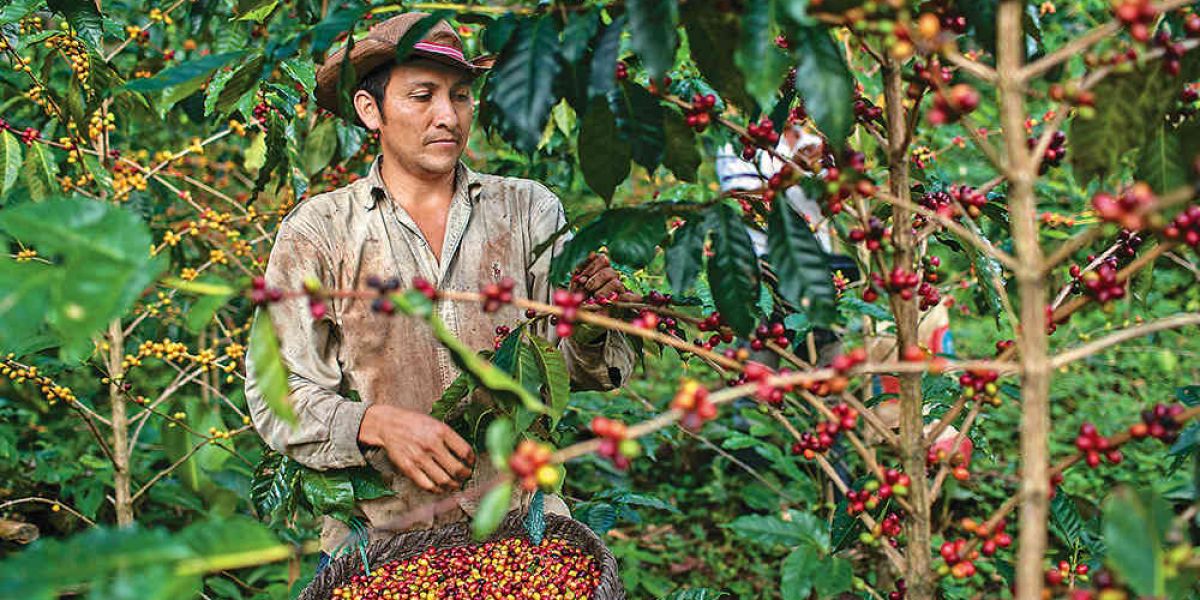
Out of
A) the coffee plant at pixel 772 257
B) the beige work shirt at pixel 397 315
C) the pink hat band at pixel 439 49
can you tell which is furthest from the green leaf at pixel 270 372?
the pink hat band at pixel 439 49

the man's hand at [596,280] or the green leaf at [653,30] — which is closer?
the green leaf at [653,30]

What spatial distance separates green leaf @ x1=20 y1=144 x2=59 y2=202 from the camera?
244 centimetres

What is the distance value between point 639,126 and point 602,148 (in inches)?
2.6

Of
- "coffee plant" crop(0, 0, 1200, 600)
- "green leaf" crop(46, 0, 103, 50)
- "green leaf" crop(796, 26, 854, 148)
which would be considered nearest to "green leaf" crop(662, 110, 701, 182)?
"coffee plant" crop(0, 0, 1200, 600)

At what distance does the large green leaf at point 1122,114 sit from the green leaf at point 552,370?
0.79 m

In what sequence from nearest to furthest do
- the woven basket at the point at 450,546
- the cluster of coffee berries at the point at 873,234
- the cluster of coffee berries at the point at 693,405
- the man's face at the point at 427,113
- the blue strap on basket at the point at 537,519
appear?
1. the cluster of coffee berries at the point at 693,405
2. the cluster of coffee berries at the point at 873,234
3. the woven basket at the point at 450,546
4. the blue strap on basket at the point at 537,519
5. the man's face at the point at 427,113

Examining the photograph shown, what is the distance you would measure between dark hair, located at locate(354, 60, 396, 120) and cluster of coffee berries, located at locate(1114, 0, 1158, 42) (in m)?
1.57

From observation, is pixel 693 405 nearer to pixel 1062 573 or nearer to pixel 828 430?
pixel 828 430

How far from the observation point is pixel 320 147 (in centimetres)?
297

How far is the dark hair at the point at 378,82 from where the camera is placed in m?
2.11

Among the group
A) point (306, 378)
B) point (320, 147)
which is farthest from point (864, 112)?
point (320, 147)

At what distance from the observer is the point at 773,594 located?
350 centimetres

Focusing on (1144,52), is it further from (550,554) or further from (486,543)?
(486,543)

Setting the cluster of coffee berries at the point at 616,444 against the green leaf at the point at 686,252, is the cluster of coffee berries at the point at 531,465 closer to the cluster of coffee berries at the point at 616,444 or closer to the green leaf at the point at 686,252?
the cluster of coffee berries at the point at 616,444
